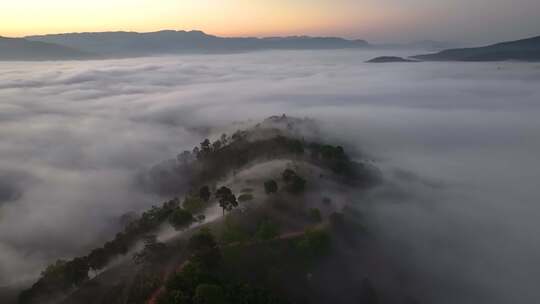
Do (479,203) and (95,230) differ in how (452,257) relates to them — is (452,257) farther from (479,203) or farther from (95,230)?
(95,230)

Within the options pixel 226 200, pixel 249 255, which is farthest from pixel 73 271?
pixel 249 255

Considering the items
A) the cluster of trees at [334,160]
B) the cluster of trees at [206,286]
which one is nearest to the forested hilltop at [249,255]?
the cluster of trees at [206,286]

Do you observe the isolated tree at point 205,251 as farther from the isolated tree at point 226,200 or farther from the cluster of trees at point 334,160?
the cluster of trees at point 334,160

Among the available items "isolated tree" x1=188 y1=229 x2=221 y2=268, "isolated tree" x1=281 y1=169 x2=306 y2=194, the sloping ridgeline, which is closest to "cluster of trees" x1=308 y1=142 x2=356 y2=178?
the sloping ridgeline

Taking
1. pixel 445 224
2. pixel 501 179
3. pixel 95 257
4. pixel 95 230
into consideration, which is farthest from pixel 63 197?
pixel 501 179

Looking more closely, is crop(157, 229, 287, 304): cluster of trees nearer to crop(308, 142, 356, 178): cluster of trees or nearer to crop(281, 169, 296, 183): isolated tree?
crop(281, 169, 296, 183): isolated tree

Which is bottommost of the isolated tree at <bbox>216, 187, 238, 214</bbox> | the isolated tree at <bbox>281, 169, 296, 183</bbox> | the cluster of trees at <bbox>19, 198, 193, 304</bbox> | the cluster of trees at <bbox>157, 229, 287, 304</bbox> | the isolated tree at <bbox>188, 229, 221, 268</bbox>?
the cluster of trees at <bbox>19, 198, 193, 304</bbox>

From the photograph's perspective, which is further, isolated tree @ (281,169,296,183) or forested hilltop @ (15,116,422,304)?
isolated tree @ (281,169,296,183)
